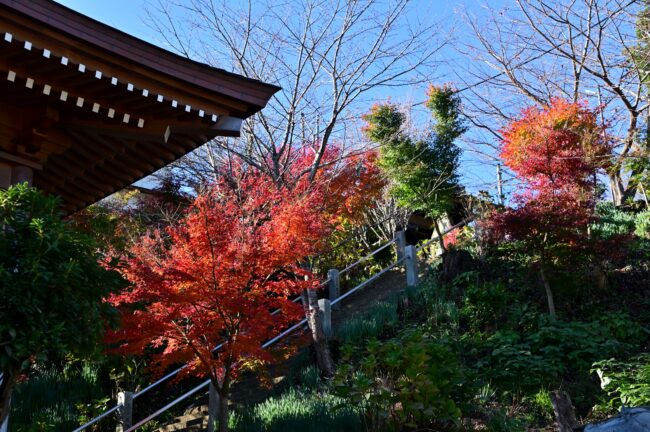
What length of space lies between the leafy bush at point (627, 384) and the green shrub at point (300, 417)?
2.69 meters

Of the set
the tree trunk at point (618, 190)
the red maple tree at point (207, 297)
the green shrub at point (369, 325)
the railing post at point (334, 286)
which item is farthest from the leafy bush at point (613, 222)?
the red maple tree at point (207, 297)

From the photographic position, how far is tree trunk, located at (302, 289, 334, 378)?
10.6 metres

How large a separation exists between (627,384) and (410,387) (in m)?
2.42

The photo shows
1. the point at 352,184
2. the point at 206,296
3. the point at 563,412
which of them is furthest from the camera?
the point at 352,184

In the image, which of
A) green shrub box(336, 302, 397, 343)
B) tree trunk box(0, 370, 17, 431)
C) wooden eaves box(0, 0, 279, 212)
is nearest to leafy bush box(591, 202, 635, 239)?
green shrub box(336, 302, 397, 343)

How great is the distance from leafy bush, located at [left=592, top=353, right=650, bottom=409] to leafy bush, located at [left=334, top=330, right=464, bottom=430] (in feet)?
5.37

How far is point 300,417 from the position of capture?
707 centimetres

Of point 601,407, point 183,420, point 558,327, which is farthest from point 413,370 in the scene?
point 183,420

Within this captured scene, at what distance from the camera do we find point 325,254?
16.0 metres

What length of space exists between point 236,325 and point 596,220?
6.81 m

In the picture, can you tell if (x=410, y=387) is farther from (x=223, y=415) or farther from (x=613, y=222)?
(x=613, y=222)

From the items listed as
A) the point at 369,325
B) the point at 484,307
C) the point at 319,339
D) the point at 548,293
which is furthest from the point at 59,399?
the point at 548,293

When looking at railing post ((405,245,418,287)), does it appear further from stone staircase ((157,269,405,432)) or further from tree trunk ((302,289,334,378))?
tree trunk ((302,289,334,378))

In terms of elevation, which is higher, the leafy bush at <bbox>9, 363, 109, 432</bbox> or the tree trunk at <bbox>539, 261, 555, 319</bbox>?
the tree trunk at <bbox>539, 261, 555, 319</bbox>
